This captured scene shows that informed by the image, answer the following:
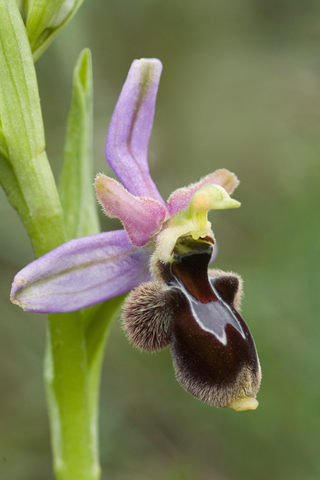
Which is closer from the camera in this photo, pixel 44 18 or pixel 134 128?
pixel 44 18

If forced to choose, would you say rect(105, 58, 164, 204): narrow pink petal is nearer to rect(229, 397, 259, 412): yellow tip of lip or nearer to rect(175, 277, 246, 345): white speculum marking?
rect(175, 277, 246, 345): white speculum marking

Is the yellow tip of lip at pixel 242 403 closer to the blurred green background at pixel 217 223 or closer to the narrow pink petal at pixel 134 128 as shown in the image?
the narrow pink petal at pixel 134 128

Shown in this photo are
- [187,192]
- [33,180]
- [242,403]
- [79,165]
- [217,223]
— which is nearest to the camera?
[242,403]

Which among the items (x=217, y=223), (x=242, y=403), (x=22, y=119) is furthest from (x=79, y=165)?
(x=217, y=223)

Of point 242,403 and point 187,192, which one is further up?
point 187,192

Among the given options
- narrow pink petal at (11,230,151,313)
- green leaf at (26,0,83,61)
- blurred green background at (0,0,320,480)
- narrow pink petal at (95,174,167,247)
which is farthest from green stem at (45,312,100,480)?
blurred green background at (0,0,320,480)

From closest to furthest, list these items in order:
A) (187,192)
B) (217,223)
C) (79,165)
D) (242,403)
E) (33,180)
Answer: (242,403), (33,180), (187,192), (79,165), (217,223)

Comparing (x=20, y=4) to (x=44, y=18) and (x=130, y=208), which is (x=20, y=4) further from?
(x=130, y=208)

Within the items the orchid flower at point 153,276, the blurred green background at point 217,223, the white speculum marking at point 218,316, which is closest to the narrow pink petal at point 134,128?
the orchid flower at point 153,276

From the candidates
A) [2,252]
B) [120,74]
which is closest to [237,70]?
[120,74]
